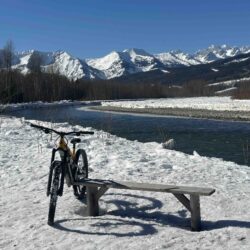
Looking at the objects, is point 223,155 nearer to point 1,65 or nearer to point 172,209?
point 172,209

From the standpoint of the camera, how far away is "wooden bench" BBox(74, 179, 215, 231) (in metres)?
6.94

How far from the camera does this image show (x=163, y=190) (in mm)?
7211

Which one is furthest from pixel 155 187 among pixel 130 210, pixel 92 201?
pixel 92 201

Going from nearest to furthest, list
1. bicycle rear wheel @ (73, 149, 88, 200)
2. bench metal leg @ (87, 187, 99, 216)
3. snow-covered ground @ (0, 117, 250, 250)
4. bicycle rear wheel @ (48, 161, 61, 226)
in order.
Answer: snow-covered ground @ (0, 117, 250, 250)
bicycle rear wheel @ (48, 161, 61, 226)
bench metal leg @ (87, 187, 99, 216)
bicycle rear wheel @ (73, 149, 88, 200)

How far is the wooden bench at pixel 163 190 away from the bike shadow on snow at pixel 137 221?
19 centimetres

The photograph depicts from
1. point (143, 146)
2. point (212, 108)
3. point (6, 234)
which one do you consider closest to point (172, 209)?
point (6, 234)

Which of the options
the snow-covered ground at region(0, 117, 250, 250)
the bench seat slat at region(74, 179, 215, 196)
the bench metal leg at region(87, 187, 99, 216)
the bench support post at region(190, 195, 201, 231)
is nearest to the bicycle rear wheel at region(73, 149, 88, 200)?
the snow-covered ground at region(0, 117, 250, 250)

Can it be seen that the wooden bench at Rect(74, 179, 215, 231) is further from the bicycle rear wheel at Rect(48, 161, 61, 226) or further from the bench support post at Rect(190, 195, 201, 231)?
the bicycle rear wheel at Rect(48, 161, 61, 226)

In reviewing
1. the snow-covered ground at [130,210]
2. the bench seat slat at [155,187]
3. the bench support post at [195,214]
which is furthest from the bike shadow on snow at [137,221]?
the bench seat slat at [155,187]

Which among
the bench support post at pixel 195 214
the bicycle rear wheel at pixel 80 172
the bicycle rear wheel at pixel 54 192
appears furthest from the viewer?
the bicycle rear wheel at pixel 80 172

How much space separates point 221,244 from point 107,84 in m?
141

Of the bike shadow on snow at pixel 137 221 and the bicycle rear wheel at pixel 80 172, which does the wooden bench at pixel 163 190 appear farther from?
the bicycle rear wheel at pixel 80 172

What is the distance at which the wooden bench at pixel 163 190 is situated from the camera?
22.8 feet

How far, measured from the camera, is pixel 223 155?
20453 mm
